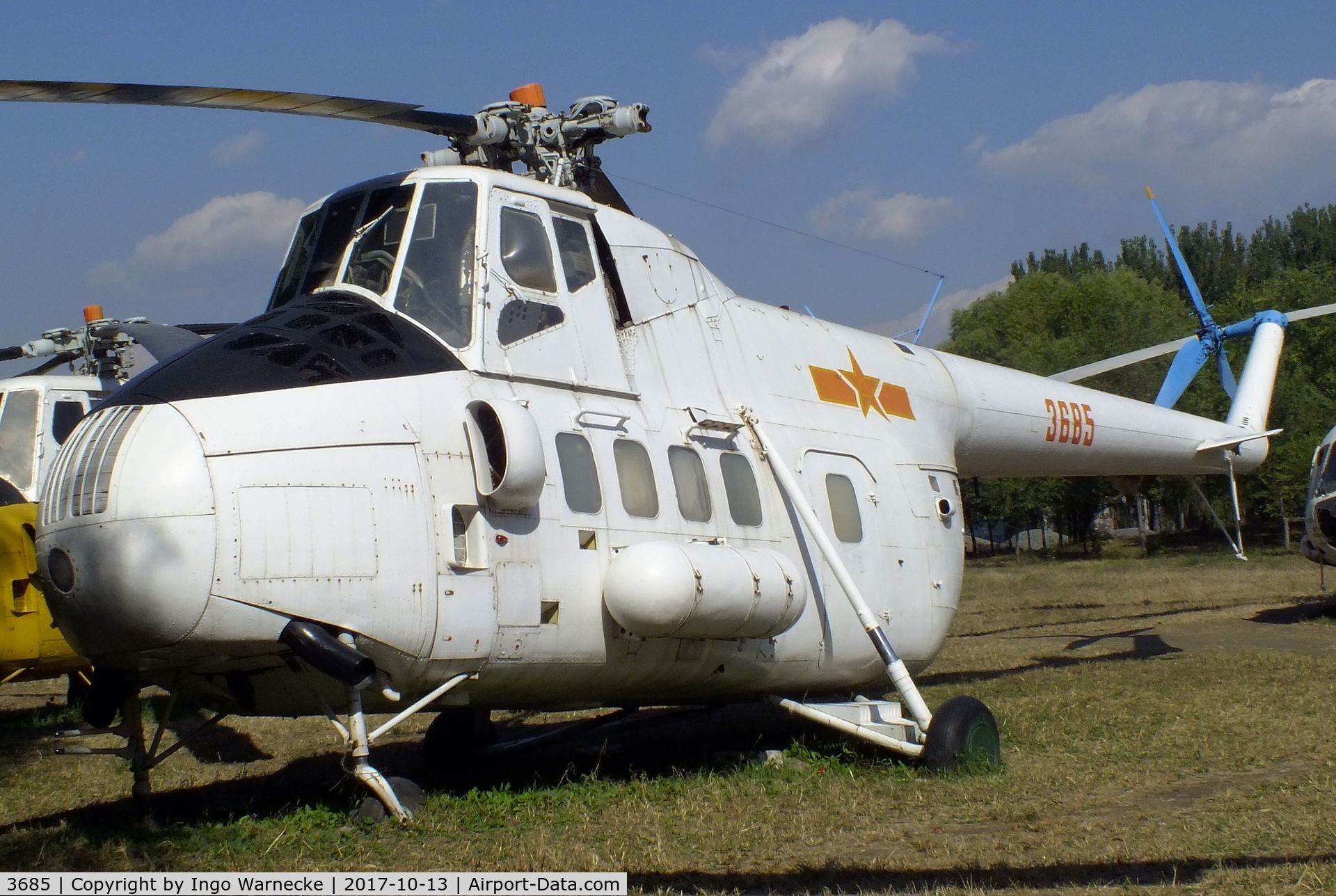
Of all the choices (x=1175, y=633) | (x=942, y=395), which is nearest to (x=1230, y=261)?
(x=1175, y=633)

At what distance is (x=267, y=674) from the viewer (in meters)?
6.70

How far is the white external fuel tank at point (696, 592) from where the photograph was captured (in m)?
7.22

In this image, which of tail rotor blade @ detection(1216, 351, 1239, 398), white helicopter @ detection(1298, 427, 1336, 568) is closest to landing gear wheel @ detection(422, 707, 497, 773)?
tail rotor blade @ detection(1216, 351, 1239, 398)

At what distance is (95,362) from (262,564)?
1102cm

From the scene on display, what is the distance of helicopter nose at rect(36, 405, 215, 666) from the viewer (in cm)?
583

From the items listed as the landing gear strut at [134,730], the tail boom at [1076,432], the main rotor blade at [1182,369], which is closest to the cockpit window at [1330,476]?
the main rotor blade at [1182,369]

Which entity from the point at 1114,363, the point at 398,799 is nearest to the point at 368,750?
the point at 398,799

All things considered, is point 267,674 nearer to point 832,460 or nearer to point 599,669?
point 599,669

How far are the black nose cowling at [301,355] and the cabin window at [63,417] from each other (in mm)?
6863

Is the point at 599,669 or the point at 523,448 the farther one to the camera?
the point at 599,669

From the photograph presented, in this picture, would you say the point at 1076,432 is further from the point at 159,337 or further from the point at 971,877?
the point at 159,337

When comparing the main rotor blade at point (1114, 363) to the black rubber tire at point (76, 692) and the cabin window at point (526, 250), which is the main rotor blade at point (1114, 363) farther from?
the black rubber tire at point (76, 692)

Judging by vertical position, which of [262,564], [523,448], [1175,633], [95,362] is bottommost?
[1175,633]

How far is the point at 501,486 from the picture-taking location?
22.4ft
